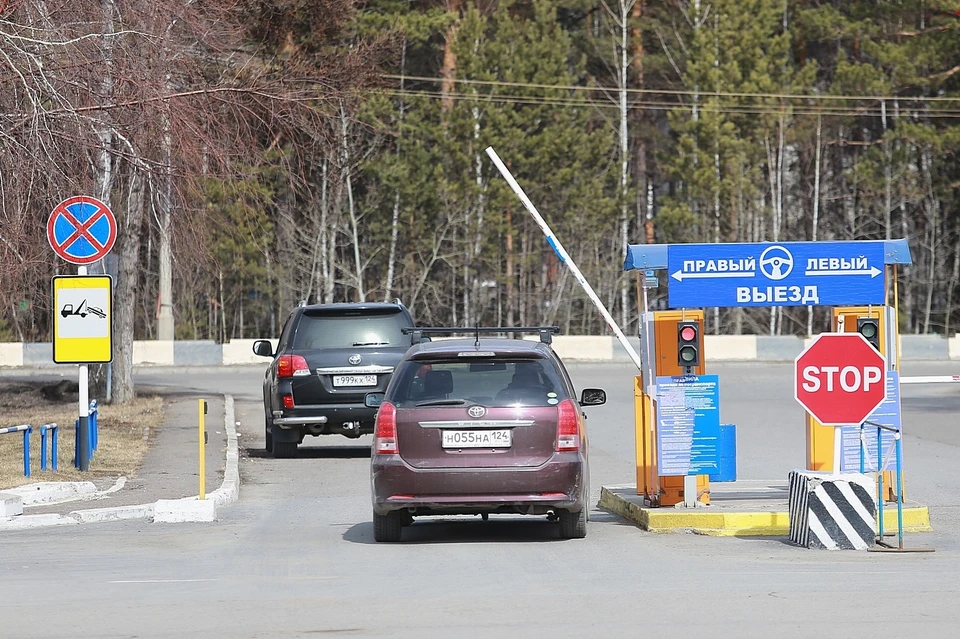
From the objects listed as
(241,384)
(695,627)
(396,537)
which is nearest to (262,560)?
(396,537)

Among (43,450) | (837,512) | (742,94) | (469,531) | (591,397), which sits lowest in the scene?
(469,531)

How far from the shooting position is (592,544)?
1111cm

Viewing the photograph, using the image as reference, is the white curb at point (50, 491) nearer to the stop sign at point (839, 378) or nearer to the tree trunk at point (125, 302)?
the stop sign at point (839, 378)

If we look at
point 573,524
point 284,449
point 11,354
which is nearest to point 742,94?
point 11,354

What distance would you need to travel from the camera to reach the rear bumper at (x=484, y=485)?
10.8 m

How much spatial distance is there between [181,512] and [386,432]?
284 centimetres

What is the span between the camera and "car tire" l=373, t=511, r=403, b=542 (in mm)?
11258

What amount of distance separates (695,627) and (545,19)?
45223 mm

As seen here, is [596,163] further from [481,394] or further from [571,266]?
[481,394]

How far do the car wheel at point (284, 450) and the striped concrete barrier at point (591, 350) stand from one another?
924 inches

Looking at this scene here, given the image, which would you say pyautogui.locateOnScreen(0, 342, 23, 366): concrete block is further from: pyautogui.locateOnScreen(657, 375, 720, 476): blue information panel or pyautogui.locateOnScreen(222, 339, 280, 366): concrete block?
pyautogui.locateOnScreen(657, 375, 720, 476): blue information panel

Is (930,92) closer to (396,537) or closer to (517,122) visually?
(517,122)

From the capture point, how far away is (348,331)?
19078 millimetres

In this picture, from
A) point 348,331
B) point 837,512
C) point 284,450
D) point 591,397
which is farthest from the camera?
point 284,450
